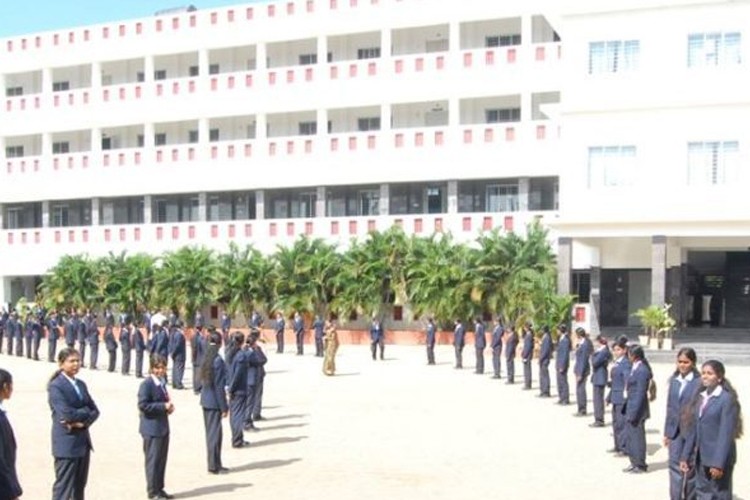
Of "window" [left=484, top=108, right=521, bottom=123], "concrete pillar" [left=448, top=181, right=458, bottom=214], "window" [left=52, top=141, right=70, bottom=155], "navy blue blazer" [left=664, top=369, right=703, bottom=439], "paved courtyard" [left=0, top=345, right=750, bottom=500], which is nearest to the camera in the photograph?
"navy blue blazer" [left=664, top=369, right=703, bottom=439]

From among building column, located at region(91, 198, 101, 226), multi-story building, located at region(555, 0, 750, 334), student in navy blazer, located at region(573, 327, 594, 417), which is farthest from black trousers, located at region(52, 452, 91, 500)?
building column, located at region(91, 198, 101, 226)

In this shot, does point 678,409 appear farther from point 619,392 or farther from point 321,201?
point 321,201

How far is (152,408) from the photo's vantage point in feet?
32.1

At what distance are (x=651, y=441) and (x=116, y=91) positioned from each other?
95.9 feet

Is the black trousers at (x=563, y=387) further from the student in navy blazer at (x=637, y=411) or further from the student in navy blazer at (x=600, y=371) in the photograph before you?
the student in navy blazer at (x=637, y=411)

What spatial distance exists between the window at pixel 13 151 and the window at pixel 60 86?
310 centimetres

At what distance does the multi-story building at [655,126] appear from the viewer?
24.0 m

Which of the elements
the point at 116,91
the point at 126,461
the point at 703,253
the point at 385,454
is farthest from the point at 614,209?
the point at 116,91

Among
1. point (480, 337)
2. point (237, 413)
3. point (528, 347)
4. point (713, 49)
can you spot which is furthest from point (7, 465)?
point (713, 49)

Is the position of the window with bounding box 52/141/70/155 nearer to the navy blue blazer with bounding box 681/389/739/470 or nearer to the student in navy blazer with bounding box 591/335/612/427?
the student in navy blazer with bounding box 591/335/612/427

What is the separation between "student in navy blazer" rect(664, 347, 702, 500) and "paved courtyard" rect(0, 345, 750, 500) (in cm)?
119

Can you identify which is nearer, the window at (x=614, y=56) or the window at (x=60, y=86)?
the window at (x=614, y=56)

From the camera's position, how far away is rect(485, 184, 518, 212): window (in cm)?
3178

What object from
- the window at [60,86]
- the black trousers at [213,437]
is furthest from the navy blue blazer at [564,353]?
the window at [60,86]
